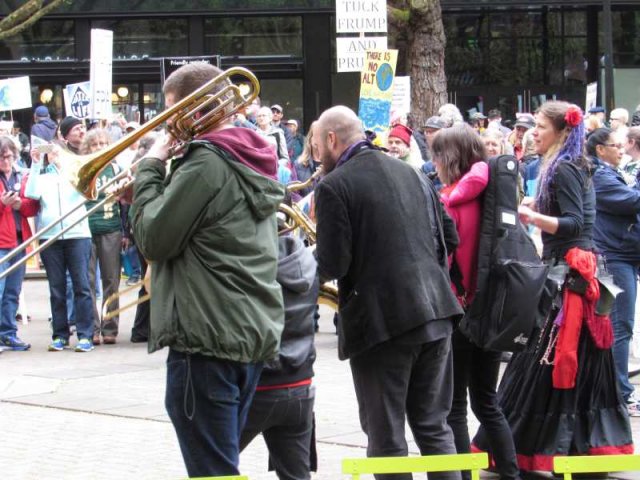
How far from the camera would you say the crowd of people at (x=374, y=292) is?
4.21 metres

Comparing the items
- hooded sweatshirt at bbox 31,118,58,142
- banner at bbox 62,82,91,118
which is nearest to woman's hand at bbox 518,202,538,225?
banner at bbox 62,82,91,118

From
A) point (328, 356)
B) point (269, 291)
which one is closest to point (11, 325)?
point (328, 356)

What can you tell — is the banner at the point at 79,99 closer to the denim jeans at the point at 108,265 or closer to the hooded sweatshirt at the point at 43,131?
the hooded sweatshirt at the point at 43,131

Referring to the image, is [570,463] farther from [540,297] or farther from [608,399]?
[608,399]

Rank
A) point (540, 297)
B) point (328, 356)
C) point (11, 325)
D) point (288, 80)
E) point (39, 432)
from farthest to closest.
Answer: point (288, 80) < point (11, 325) < point (328, 356) < point (39, 432) < point (540, 297)

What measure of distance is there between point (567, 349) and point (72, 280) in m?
5.87

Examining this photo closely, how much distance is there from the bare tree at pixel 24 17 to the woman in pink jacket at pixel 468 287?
55.2 ft

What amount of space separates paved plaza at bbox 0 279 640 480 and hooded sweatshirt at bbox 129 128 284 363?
8.62ft

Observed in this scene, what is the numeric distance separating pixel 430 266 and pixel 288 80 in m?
21.2

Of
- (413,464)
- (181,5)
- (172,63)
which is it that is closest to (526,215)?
(413,464)

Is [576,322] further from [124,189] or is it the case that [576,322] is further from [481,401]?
[124,189]

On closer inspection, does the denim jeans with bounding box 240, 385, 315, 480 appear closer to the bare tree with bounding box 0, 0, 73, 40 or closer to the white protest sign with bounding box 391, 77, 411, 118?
the white protest sign with bounding box 391, 77, 411, 118

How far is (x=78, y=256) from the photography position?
1118 cm

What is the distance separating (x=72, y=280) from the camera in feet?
37.1
